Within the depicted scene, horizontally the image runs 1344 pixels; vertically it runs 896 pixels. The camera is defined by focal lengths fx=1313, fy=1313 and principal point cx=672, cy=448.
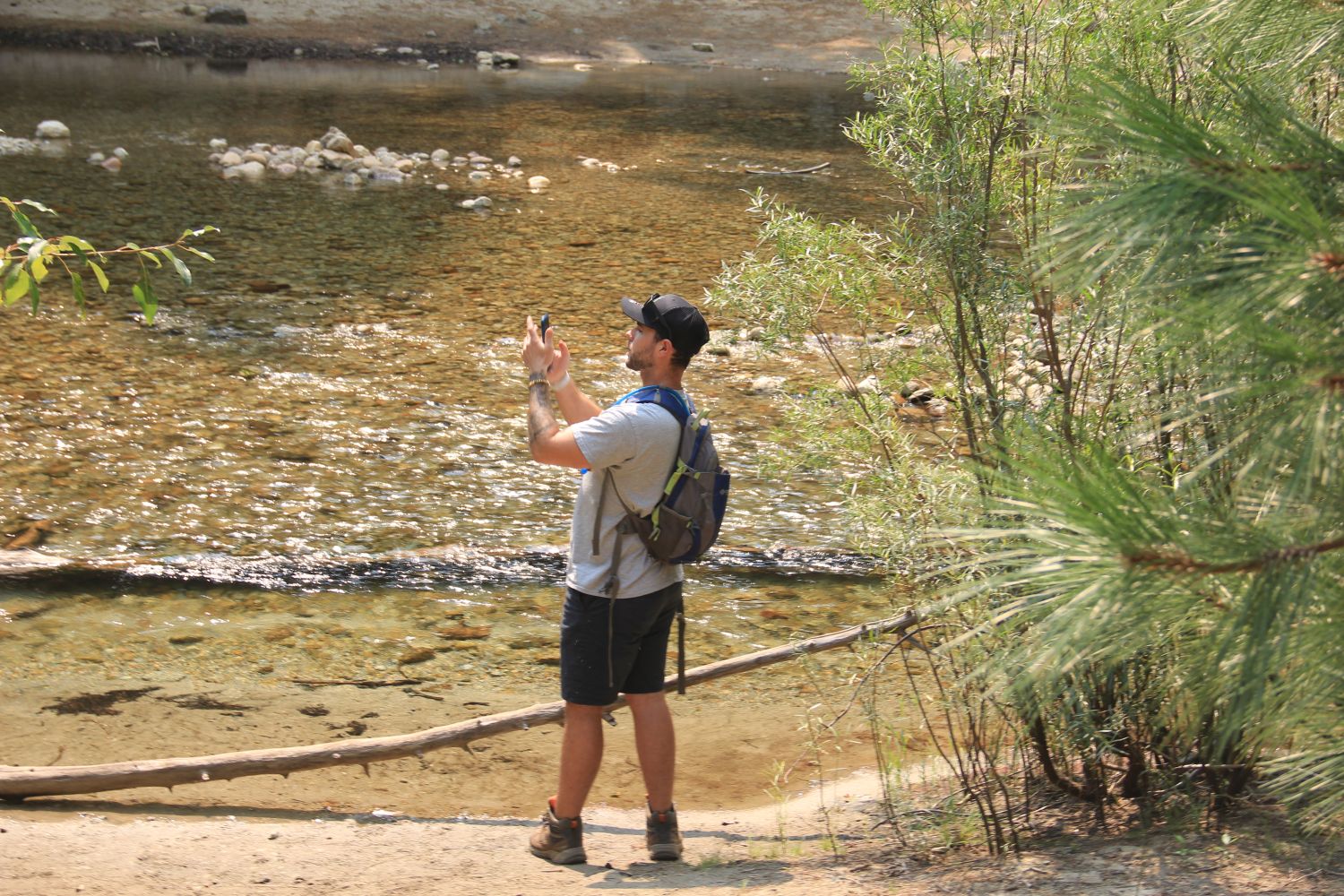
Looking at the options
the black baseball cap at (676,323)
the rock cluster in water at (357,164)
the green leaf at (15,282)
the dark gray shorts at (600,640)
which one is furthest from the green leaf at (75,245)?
the rock cluster in water at (357,164)

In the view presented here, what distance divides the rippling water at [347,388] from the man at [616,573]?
160 cm

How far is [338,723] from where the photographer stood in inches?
189

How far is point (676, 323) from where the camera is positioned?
3.62 metres

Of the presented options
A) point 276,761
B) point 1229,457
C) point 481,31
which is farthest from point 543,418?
point 481,31

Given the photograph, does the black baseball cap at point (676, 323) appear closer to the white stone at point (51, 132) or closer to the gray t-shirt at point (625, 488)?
the gray t-shirt at point (625, 488)

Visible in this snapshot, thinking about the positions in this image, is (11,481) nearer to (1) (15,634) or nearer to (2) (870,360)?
(1) (15,634)

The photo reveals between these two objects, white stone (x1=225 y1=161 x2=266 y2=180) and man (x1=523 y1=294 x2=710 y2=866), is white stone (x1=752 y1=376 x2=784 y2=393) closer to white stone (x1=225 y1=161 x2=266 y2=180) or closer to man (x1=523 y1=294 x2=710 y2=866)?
man (x1=523 y1=294 x2=710 y2=866)

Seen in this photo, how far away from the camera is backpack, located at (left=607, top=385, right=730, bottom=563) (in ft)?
11.6

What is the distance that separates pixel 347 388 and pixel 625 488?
17.5 feet

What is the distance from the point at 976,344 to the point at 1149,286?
1588mm

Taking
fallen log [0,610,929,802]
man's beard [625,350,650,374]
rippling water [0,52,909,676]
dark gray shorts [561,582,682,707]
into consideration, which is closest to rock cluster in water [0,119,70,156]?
rippling water [0,52,909,676]

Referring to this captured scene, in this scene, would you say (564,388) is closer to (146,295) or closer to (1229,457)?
(146,295)

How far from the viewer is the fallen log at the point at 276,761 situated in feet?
13.2

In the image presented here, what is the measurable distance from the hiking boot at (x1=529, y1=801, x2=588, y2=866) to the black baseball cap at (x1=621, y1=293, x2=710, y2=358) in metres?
1.37
